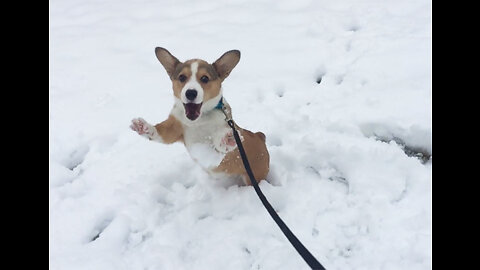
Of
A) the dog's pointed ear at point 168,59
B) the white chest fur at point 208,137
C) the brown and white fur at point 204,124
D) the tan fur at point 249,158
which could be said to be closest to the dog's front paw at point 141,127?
the brown and white fur at point 204,124

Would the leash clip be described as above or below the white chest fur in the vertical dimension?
above

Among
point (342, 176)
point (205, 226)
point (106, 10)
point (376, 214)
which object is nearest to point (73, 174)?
point (205, 226)

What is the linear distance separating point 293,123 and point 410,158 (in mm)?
1009

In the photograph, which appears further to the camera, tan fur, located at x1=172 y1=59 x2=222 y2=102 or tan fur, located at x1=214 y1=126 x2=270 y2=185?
tan fur, located at x1=214 y1=126 x2=270 y2=185

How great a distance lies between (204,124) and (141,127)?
411 millimetres

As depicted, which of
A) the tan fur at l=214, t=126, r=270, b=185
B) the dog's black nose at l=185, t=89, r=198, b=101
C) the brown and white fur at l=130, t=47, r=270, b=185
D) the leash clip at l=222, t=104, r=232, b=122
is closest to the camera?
the dog's black nose at l=185, t=89, r=198, b=101

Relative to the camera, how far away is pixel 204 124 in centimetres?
258

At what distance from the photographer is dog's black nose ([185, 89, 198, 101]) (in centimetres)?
227

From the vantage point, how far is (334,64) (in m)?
4.21

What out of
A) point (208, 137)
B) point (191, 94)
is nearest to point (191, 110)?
point (191, 94)

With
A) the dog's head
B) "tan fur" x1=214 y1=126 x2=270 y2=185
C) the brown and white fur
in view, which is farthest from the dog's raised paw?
"tan fur" x1=214 y1=126 x2=270 y2=185

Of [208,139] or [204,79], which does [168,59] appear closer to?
[204,79]

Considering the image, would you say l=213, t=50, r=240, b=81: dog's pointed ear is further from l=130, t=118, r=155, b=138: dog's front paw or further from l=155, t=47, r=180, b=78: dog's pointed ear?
l=130, t=118, r=155, b=138: dog's front paw

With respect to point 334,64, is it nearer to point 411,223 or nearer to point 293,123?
point 293,123
